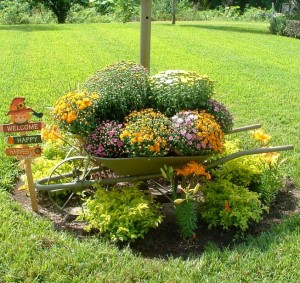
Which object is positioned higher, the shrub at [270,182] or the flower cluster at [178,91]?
the flower cluster at [178,91]

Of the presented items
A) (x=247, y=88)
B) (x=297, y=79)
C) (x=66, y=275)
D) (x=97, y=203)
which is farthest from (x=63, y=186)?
(x=297, y=79)

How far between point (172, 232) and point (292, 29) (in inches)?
603

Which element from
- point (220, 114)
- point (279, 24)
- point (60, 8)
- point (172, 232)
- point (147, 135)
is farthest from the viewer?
point (60, 8)

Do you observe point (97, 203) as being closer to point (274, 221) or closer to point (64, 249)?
point (64, 249)

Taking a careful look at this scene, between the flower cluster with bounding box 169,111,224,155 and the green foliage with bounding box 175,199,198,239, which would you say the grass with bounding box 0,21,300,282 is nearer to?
the green foliage with bounding box 175,199,198,239

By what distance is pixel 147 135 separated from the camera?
3275 mm

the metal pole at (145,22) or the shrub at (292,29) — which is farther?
the shrub at (292,29)

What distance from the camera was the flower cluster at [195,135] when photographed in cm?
330

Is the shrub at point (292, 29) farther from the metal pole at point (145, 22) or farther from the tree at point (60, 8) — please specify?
the metal pole at point (145, 22)

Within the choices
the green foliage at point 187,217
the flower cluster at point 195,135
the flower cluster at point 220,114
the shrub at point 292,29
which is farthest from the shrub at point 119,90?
the shrub at point 292,29

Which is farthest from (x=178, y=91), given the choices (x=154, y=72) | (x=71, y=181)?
(x=154, y=72)

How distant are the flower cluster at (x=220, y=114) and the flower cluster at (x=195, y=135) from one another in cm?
26

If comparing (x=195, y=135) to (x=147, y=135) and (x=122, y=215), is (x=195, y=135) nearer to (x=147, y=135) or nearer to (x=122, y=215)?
(x=147, y=135)

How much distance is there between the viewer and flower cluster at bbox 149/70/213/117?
358cm
